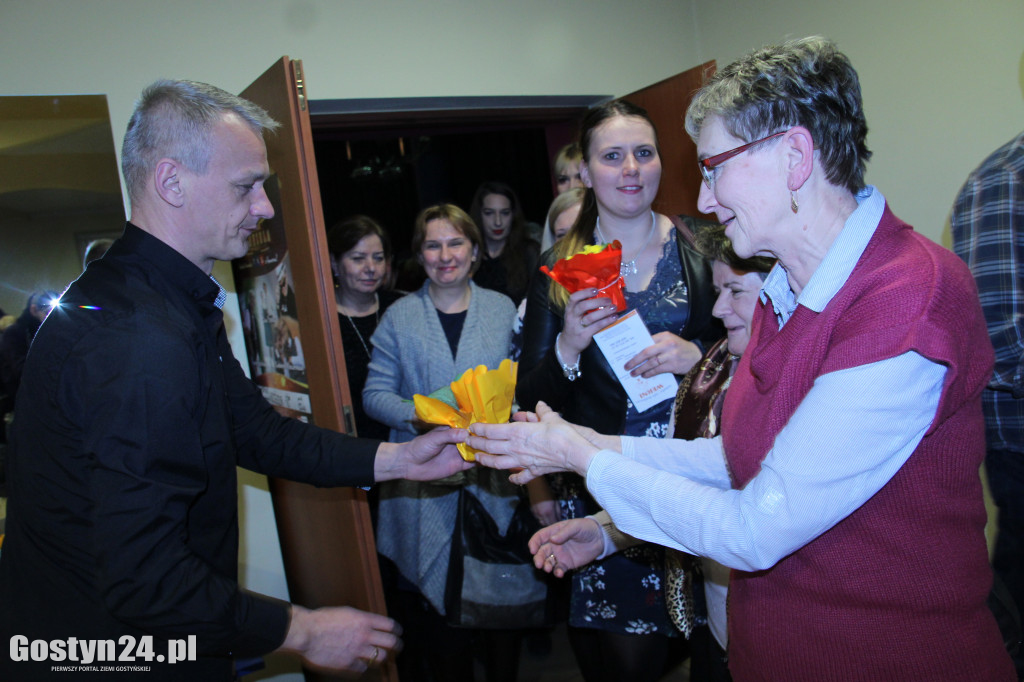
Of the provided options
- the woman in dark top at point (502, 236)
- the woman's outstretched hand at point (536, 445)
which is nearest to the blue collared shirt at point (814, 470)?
the woman's outstretched hand at point (536, 445)

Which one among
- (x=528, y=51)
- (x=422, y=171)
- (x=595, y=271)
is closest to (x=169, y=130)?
(x=595, y=271)

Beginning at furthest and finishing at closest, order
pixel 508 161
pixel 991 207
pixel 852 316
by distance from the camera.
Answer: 1. pixel 508 161
2. pixel 991 207
3. pixel 852 316

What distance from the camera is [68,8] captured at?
107 inches

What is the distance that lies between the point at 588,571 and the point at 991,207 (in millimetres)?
1589


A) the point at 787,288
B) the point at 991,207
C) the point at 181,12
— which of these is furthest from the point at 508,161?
the point at 787,288

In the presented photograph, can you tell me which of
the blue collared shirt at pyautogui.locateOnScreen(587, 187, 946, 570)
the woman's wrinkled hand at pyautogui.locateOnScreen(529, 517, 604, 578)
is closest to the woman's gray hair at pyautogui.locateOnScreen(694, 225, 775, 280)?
the blue collared shirt at pyautogui.locateOnScreen(587, 187, 946, 570)

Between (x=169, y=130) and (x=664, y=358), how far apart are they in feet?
4.55

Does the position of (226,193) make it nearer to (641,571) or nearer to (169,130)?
(169,130)

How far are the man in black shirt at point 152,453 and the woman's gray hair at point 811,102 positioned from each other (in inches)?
42.9

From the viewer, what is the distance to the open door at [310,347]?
7.32ft

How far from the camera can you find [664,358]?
6.44 ft

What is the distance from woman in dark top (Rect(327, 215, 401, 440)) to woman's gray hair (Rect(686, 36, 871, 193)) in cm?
237

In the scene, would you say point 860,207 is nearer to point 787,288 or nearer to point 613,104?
point 787,288

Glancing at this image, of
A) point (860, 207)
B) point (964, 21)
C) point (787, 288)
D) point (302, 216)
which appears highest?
point (964, 21)
